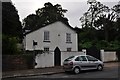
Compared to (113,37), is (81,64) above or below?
below

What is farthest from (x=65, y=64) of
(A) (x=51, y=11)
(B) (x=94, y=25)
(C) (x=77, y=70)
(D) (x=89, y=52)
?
(A) (x=51, y=11)

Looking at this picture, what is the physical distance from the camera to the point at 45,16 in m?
75.3

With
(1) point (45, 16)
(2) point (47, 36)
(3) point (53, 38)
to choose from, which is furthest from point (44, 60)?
(1) point (45, 16)

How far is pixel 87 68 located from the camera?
23.1m

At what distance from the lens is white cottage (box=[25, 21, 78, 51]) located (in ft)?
131

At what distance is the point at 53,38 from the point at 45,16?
3515 centimetres

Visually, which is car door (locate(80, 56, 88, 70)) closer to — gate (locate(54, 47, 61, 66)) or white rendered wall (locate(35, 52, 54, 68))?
white rendered wall (locate(35, 52, 54, 68))

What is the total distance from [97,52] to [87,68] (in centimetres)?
1210

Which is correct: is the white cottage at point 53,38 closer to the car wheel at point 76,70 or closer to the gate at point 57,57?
the gate at point 57,57

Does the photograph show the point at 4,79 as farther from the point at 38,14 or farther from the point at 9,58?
the point at 38,14

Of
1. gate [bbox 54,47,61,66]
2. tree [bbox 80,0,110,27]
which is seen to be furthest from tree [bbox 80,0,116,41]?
gate [bbox 54,47,61,66]

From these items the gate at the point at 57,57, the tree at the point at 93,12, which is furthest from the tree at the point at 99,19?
the gate at the point at 57,57

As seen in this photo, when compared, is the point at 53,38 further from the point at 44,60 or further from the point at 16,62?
the point at 16,62

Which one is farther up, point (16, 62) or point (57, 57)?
point (57, 57)
